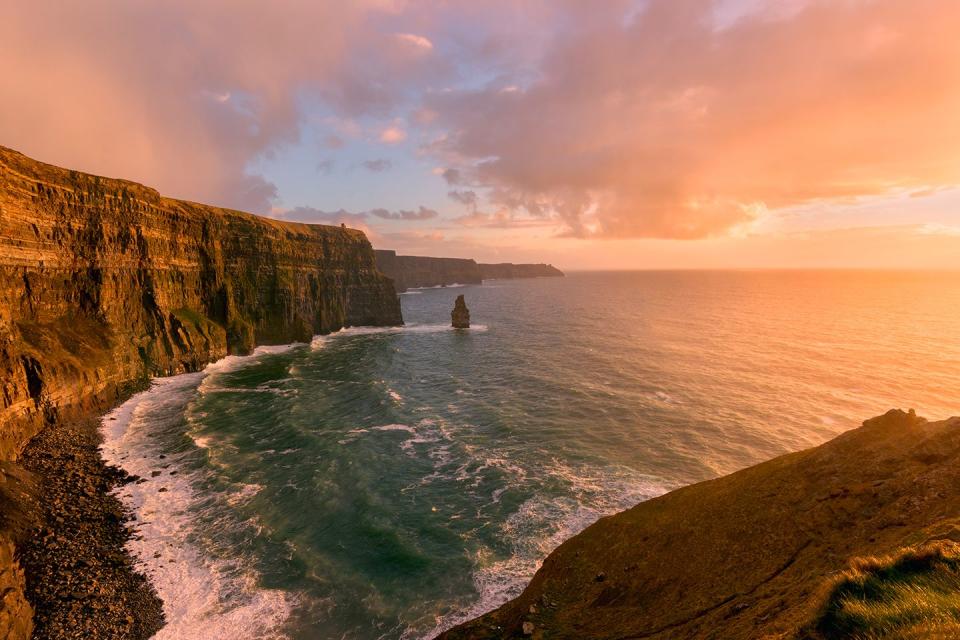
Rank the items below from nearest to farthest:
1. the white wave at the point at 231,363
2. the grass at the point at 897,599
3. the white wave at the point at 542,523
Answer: the grass at the point at 897,599 → the white wave at the point at 542,523 → the white wave at the point at 231,363

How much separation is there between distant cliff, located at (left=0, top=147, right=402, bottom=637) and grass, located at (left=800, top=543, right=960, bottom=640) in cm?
3539

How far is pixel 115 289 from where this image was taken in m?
61.1

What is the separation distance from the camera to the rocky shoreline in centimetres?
2316

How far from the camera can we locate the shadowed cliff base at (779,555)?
36.0ft

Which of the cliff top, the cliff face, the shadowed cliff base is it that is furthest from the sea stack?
the shadowed cliff base

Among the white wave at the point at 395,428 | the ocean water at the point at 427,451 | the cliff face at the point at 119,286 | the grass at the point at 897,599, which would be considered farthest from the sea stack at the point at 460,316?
the grass at the point at 897,599

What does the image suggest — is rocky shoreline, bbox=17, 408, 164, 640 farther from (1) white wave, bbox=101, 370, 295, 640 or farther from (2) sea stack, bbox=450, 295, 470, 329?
(2) sea stack, bbox=450, 295, 470, 329

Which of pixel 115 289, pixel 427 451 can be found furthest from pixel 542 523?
pixel 115 289

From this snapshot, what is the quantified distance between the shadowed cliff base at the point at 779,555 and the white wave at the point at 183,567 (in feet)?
39.9

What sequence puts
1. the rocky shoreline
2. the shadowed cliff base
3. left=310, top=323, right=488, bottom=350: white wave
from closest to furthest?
the shadowed cliff base → the rocky shoreline → left=310, top=323, right=488, bottom=350: white wave

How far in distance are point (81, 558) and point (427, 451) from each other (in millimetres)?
27320

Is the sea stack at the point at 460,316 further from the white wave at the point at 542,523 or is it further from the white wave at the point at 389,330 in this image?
the white wave at the point at 542,523

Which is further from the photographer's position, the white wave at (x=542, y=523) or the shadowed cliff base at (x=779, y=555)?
the white wave at (x=542, y=523)

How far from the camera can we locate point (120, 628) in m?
23.0
